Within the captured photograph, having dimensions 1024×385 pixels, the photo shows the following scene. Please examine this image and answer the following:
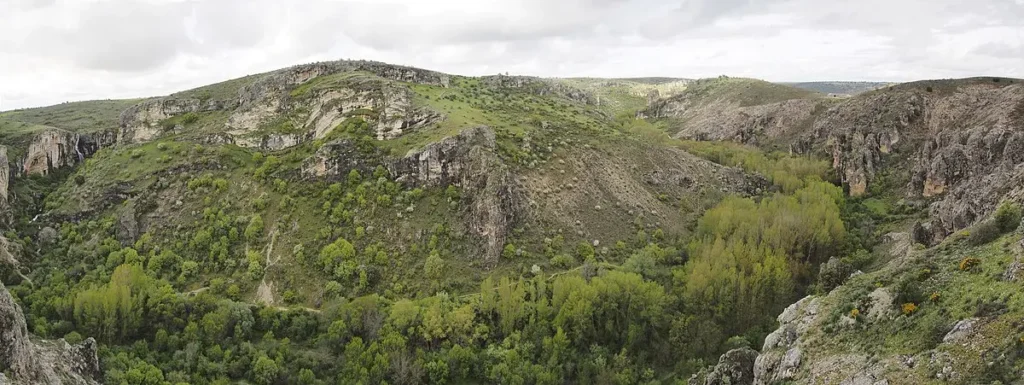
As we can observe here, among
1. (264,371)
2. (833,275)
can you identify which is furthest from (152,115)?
(833,275)

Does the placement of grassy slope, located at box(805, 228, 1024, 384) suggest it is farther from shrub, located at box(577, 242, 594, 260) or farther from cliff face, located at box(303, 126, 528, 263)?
cliff face, located at box(303, 126, 528, 263)

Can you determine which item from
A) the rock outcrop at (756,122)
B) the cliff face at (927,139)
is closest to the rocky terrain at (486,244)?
the cliff face at (927,139)

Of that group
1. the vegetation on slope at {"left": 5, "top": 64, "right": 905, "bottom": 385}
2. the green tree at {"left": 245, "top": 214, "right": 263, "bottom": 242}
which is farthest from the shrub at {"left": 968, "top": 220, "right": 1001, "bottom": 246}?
the green tree at {"left": 245, "top": 214, "right": 263, "bottom": 242}

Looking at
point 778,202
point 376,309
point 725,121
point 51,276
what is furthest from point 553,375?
point 725,121

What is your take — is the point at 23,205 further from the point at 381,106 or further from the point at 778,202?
the point at 778,202

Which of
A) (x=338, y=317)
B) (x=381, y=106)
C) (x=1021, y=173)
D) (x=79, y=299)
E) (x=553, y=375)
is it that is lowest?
(x=553, y=375)

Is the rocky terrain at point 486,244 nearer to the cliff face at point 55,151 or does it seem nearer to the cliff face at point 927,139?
the cliff face at point 55,151
